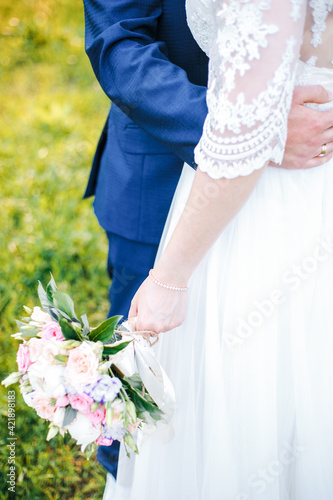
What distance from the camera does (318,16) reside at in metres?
0.91

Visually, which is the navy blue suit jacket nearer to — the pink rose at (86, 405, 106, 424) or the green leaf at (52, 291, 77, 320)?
the green leaf at (52, 291, 77, 320)

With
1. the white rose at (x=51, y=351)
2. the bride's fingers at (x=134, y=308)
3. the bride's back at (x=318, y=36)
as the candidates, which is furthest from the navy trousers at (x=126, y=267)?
the bride's back at (x=318, y=36)

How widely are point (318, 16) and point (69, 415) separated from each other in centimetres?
92

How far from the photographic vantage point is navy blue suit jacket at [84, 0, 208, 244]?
104 centimetres

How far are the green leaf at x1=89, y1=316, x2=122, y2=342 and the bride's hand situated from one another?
0.08 meters

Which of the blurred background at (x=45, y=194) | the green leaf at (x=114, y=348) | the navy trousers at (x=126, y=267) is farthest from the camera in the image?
the blurred background at (x=45, y=194)

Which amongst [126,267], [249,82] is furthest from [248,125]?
[126,267]

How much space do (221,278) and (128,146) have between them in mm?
467

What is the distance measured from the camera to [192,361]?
119cm

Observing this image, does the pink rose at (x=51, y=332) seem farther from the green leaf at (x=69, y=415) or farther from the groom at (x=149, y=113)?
the groom at (x=149, y=113)

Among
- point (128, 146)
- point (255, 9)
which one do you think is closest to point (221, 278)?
point (128, 146)

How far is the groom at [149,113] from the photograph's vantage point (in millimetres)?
1022

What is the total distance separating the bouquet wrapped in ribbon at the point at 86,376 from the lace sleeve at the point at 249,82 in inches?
16.5

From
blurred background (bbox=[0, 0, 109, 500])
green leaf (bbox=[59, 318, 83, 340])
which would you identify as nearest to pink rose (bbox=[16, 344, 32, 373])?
green leaf (bbox=[59, 318, 83, 340])
